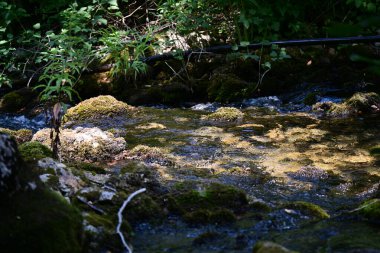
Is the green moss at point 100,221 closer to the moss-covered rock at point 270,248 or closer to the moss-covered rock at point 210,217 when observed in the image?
the moss-covered rock at point 210,217

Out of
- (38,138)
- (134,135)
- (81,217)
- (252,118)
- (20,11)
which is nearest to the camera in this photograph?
(81,217)

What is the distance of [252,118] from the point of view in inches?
247

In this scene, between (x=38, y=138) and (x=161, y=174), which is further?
(x=38, y=138)

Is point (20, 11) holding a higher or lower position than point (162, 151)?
higher

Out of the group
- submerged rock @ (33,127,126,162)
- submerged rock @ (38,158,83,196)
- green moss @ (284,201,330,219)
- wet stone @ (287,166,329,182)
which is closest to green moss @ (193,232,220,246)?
green moss @ (284,201,330,219)

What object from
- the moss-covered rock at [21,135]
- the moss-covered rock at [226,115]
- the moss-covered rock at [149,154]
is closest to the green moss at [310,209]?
the moss-covered rock at [149,154]

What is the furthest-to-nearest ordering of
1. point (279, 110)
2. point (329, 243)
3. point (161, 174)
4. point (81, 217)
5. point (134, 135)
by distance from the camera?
point (279, 110)
point (134, 135)
point (161, 174)
point (329, 243)
point (81, 217)

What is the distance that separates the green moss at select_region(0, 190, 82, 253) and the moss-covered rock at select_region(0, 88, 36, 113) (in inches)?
231

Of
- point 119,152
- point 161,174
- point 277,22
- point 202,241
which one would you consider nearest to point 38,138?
point 119,152

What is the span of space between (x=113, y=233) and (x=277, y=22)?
20.4 ft

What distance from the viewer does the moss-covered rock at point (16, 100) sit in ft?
24.7

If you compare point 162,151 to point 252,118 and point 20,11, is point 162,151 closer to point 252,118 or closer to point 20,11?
point 252,118

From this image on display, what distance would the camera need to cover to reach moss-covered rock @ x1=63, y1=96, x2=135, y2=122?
6559 mm

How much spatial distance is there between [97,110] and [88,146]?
7.16 ft
